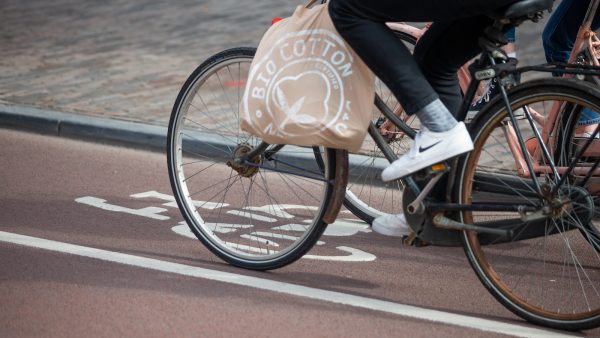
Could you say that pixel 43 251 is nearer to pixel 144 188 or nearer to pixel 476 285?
pixel 144 188

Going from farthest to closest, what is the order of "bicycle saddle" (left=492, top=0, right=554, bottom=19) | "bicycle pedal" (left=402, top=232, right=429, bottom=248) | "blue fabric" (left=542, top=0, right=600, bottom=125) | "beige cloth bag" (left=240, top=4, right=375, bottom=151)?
1. "blue fabric" (left=542, top=0, right=600, bottom=125)
2. "bicycle pedal" (left=402, top=232, right=429, bottom=248)
3. "beige cloth bag" (left=240, top=4, right=375, bottom=151)
4. "bicycle saddle" (left=492, top=0, right=554, bottom=19)

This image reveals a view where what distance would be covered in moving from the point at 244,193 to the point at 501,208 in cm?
205

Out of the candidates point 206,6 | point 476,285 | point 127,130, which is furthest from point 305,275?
point 206,6

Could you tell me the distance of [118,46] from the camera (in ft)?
35.1

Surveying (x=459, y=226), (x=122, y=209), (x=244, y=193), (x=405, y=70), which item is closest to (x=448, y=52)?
(x=405, y=70)

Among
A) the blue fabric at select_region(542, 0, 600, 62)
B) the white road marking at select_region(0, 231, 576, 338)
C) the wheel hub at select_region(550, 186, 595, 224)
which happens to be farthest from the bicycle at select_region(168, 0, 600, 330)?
the blue fabric at select_region(542, 0, 600, 62)

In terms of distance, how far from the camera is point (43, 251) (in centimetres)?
504

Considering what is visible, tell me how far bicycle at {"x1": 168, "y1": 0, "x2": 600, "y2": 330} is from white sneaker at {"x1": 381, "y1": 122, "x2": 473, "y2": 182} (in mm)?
90

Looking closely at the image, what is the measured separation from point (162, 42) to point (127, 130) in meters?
3.28

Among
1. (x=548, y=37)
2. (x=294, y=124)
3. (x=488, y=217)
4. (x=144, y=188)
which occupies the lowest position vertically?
(x=144, y=188)

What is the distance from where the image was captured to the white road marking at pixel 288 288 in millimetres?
4121

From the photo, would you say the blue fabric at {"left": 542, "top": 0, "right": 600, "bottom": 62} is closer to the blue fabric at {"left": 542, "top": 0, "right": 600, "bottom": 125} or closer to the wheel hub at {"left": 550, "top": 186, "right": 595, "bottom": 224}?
the blue fabric at {"left": 542, "top": 0, "right": 600, "bottom": 125}

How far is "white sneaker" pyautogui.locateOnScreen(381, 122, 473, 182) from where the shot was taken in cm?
402

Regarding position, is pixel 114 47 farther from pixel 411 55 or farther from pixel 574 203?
pixel 574 203
